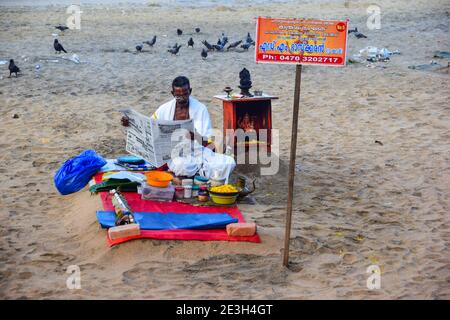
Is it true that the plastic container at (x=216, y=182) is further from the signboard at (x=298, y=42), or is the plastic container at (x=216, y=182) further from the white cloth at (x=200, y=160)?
the signboard at (x=298, y=42)

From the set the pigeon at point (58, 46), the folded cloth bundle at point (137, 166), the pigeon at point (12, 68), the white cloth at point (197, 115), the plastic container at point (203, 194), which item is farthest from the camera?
the pigeon at point (58, 46)

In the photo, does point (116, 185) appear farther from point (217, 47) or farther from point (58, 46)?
point (217, 47)

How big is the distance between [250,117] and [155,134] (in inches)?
65.3

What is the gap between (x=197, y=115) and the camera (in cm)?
654

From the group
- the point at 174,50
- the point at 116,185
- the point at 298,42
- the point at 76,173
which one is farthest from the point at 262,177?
the point at 174,50

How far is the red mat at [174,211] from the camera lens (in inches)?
202

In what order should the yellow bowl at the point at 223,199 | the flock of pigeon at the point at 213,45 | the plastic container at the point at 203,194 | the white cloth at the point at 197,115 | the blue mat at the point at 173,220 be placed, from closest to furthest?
1. the blue mat at the point at 173,220
2. the yellow bowl at the point at 223,199
3. the plastic container at the point at 203,194
4. the white cloth at the point at 197,115
5. the flock of pigeon at the point at 213,45

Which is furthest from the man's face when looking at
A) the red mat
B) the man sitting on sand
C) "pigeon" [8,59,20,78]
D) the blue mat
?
"pigeon" [8,59,20,78]

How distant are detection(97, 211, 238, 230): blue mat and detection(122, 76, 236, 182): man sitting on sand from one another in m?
0.83

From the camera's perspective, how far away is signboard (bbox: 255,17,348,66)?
15.2 ft

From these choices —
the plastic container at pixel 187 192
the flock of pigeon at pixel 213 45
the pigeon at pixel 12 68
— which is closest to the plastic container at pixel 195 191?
the plastic container at pixel 187 192

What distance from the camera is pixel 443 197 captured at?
6.57m

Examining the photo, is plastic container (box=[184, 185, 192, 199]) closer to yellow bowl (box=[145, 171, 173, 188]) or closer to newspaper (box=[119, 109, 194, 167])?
yellow bowl (box=[145, 171, 173, 188])
